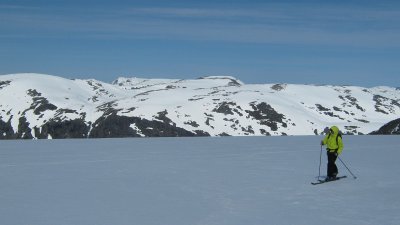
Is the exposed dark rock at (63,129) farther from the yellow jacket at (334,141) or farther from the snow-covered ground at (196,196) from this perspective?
the yellow jacket at (334,141)

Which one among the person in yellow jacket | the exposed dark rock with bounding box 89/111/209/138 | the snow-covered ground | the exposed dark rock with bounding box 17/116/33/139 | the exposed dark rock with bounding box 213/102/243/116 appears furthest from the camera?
the exposed dark rock with bounding box 213/102/243/116

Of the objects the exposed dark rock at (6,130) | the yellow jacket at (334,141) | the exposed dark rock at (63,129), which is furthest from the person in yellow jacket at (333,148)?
the exposed dark rock at (6,130)

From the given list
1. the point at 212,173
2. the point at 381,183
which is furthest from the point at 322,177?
the point at 212,173

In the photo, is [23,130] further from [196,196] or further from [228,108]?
[196,196]

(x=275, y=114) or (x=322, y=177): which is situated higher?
(x=275, y=114)

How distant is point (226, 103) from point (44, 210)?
18094 cm

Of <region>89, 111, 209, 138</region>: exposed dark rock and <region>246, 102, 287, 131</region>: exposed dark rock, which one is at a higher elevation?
<region>246, 102, 287, 131</region>: exposed dark rock

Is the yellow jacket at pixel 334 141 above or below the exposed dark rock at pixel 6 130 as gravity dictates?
above

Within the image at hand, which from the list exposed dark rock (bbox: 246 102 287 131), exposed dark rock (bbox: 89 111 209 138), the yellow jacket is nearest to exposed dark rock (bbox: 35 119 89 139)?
exposed dark rock (bbox: 89 111 209 138)

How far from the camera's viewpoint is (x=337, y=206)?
1359 cm

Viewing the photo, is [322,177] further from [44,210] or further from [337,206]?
[44,210]

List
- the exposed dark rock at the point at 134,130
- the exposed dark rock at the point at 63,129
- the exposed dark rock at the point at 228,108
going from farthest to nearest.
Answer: the exposed dark rock at the point at 228,108, the exposed dark rock at the point at 63,129, the exposed dark rock at the point at 134,130

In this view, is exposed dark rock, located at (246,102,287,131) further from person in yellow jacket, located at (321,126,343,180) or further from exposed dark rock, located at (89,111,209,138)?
person in yellow jacket, located at (321,126,343,180)

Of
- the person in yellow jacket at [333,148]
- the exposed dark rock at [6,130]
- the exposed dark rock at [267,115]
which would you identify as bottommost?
the exposed dark rock at [6,130]
